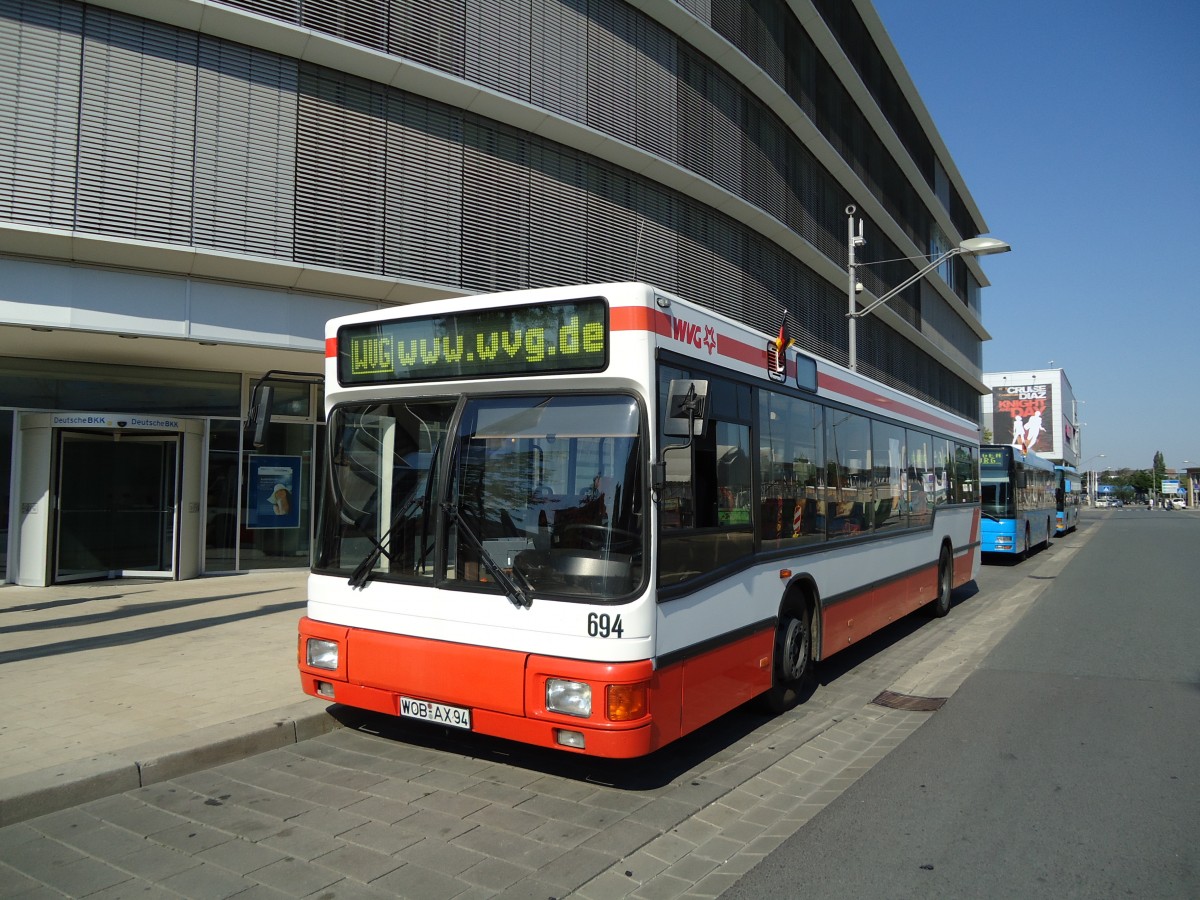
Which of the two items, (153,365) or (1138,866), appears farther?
(153,365)

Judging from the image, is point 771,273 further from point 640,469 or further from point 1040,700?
point 640,469

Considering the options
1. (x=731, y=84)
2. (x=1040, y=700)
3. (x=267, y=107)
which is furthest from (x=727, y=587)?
(x=731, y=84)

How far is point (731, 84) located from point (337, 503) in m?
18.5

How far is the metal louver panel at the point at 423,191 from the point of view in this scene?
1386 centimetres

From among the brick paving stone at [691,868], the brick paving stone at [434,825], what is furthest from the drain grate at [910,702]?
the brick paving stone at [434,825]

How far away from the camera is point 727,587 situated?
5.89 m

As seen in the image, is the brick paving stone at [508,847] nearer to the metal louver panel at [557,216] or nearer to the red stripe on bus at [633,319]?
the red stripe on bus at [633,319]

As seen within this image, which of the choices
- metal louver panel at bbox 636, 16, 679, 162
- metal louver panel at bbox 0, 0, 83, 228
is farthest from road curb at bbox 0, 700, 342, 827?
metal louver panel at bbox 636, 16, 679, 162

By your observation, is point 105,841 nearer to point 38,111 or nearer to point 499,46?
point 38,111

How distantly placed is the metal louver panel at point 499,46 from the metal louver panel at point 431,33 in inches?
8.0

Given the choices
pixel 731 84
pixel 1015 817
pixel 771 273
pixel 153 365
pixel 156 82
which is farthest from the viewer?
pixel 771 273

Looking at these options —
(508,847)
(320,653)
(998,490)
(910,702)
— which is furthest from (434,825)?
(998,490)

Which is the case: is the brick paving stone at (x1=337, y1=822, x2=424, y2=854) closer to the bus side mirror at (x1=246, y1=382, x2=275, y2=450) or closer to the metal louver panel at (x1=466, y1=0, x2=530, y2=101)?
the bus side mirror at (x1=246, y1=382, x2=275, y2=450)

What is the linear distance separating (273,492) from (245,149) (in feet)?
19.3
